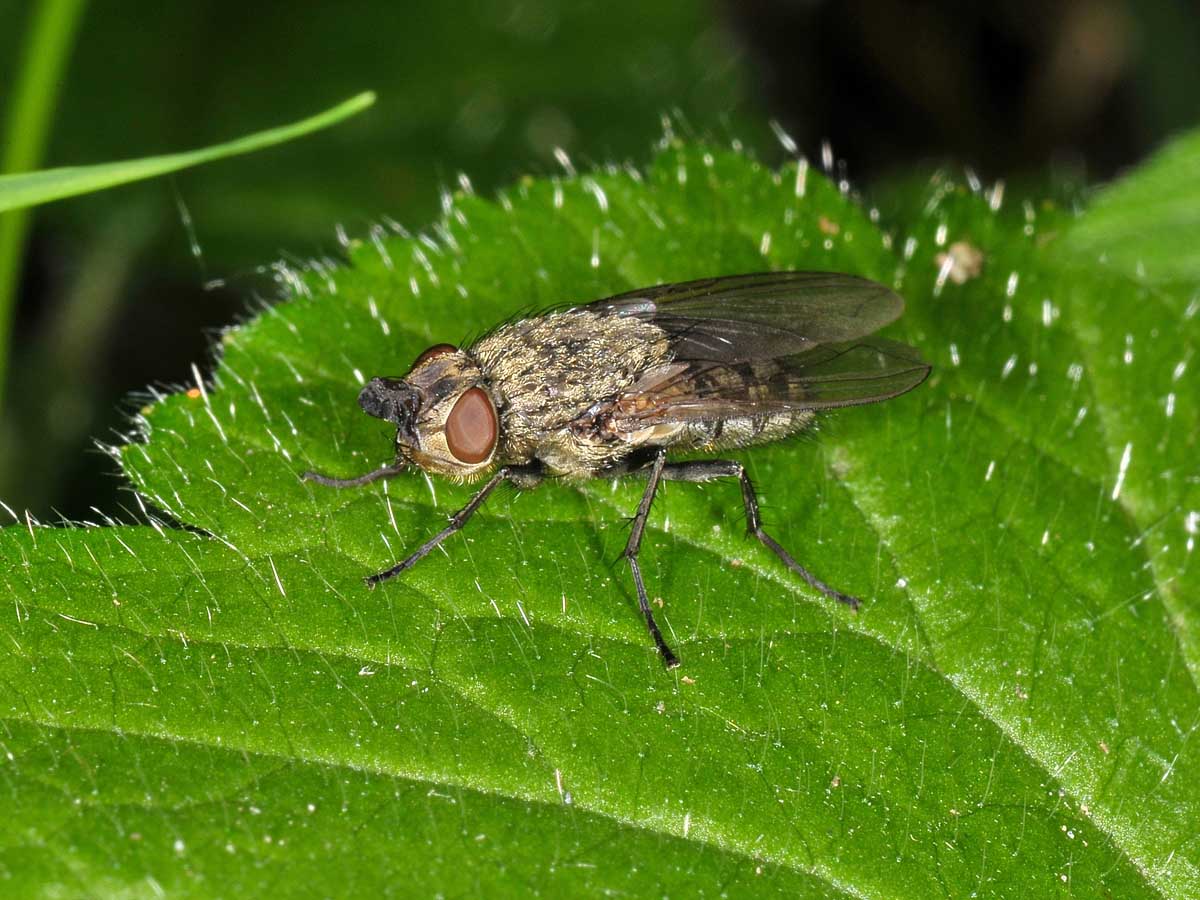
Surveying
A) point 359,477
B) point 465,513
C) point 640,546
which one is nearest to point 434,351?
point 359,477

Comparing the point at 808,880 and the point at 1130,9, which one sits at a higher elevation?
the point at 1130,9

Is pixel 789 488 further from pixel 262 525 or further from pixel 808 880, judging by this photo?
pixel 262 525

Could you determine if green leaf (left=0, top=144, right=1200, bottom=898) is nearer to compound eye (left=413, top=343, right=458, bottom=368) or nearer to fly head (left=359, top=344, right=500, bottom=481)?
fly head (left=359, top=344, right=500, bottom=481)

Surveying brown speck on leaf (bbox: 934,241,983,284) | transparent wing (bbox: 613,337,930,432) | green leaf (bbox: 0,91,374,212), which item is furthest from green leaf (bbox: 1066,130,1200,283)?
brown speck on leaf (bbox: 934,241,983,284)

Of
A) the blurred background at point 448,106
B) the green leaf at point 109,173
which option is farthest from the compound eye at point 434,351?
the blurred background at point 448,106

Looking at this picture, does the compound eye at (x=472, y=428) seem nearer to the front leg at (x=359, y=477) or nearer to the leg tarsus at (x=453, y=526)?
the leg tarsus at (x=453, y=526)

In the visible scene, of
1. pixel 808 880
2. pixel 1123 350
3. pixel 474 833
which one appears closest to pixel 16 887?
pixel 474 833
